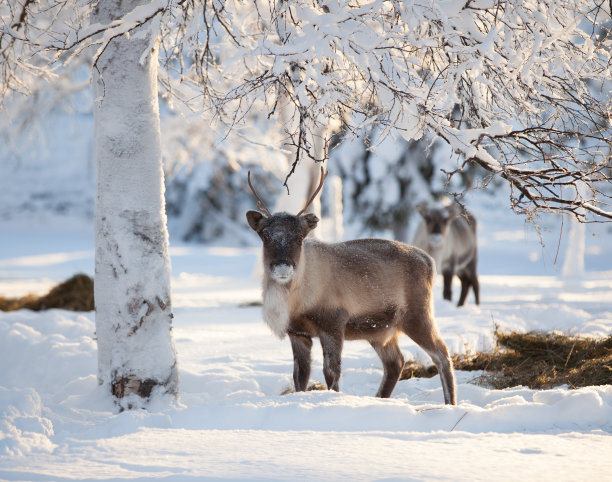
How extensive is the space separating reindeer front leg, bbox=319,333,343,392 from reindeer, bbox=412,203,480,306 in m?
7.35

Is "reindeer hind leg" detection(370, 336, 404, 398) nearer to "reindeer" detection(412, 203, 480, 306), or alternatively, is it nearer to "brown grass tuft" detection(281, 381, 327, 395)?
"brown grass tuft" detection(281, 381, 327, 395)

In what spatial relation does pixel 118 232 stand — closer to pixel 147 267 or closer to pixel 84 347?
pixel 147 267

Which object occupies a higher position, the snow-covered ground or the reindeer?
the reindeer

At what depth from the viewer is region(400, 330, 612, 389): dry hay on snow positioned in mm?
5578

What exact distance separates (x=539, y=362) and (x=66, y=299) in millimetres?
8019

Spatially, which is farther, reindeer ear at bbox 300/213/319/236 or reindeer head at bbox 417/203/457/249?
reindeer head at bbox 417/203/457/249

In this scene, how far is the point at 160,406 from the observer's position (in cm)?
485

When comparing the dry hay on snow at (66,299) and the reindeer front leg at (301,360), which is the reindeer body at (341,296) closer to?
the reindeer front leg at (301,360)


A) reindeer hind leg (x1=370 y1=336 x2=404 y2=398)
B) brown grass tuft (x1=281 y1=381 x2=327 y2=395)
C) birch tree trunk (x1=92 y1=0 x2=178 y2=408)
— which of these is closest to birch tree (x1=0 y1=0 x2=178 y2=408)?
birch tree trunk (x1=92 y1=0 x2=178 y2=408)

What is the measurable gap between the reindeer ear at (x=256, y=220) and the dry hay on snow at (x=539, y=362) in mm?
2462

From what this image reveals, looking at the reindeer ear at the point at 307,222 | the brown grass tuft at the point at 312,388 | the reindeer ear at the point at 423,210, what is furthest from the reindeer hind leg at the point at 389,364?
the reindeer ear at the point at 423,210

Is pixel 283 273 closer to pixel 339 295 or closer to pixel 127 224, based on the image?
pixel 339 295

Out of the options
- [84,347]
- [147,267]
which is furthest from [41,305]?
[147,267]

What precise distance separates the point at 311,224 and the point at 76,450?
2.68m
